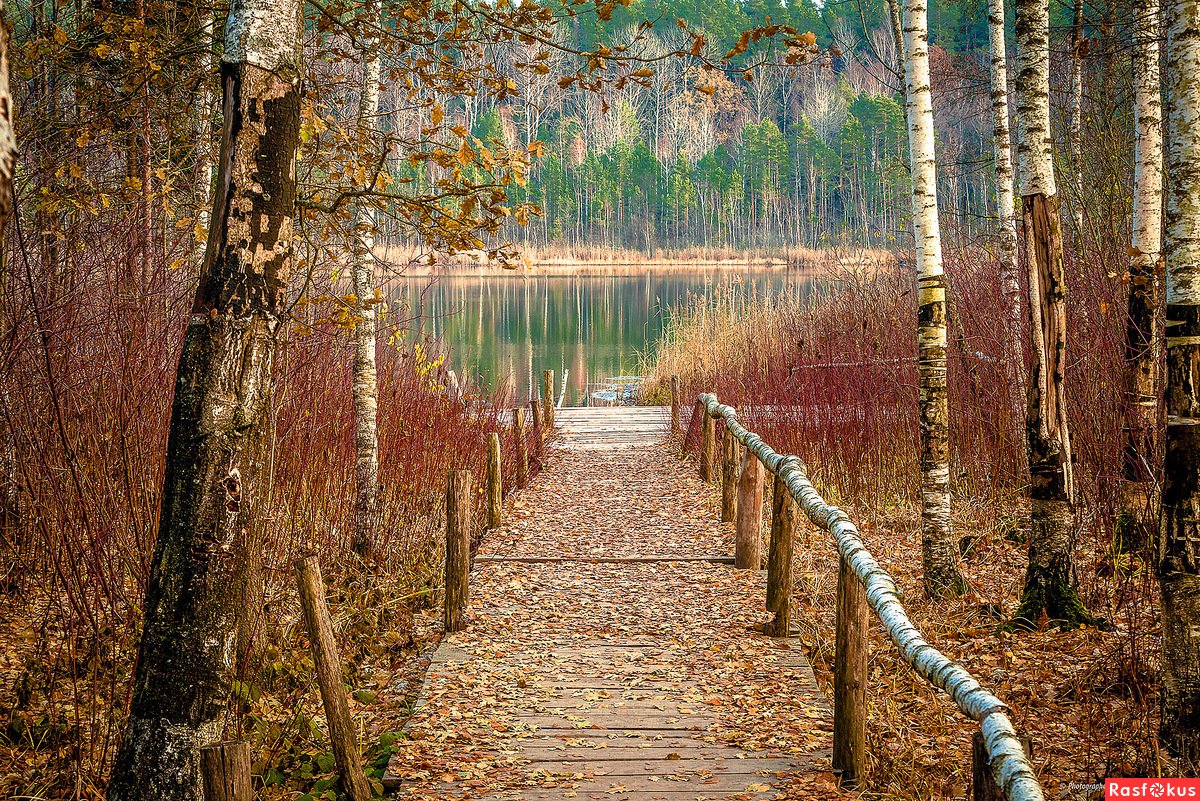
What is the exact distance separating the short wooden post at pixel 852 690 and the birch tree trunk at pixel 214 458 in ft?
6.93

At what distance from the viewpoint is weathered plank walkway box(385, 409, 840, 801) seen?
3.71m

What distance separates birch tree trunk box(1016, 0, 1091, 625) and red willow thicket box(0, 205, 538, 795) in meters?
3.47

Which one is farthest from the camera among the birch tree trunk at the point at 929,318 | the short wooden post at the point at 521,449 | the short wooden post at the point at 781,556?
the short wooden post at the point at 521,449

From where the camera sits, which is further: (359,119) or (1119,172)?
(1119,172)

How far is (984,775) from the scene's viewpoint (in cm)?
233

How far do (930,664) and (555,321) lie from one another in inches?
1173

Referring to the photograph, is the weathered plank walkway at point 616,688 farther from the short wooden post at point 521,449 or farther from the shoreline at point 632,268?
the shoreline at point 632,268

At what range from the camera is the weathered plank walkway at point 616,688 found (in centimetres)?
371

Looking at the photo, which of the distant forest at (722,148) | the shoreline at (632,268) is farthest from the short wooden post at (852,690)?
the distant forest at (722,148)

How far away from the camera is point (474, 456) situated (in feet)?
31.9

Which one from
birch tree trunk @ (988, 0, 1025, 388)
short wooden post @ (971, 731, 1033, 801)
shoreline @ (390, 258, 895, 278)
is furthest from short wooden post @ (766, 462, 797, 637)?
shoreline @ (390, 258, 895, 278)

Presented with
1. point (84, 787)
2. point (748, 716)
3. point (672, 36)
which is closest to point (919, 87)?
point (748, 716)

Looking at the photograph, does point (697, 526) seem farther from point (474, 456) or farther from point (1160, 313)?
point (1160, 313)

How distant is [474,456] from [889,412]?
3.86 meters
